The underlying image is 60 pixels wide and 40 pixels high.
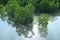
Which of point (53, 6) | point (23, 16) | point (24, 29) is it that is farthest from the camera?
point (53, 6)

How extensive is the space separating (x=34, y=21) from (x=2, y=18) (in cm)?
323

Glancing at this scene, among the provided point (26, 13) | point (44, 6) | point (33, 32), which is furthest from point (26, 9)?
point (44, 6)

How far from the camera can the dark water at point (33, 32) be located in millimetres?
13619

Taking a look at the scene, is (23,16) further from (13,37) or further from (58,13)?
(58,13)

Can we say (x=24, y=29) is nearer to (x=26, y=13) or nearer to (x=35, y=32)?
(x=35, y=32)

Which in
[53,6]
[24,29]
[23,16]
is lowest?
[24,29]

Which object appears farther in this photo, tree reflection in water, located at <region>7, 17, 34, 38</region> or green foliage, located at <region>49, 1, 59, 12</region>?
green foliage, located at <region>49, 1, 59, 12</region>

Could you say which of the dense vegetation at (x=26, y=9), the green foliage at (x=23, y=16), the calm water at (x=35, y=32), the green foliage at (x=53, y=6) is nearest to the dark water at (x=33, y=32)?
the calm water at (x=35, y=32)

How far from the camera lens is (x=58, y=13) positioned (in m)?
19.2

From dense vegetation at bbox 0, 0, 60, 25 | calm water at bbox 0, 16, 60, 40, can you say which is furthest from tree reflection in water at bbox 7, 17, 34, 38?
dense vegetation at bbox 0, 0, 60, 25

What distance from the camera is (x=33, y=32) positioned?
14422mm

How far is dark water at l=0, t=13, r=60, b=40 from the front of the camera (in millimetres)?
13619

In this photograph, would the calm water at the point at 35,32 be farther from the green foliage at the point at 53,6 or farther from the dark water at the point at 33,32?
the green foliage at the point at 53,6

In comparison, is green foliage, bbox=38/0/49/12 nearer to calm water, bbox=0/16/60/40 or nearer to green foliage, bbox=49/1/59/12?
green foliage, bbox=49/1/59/12
